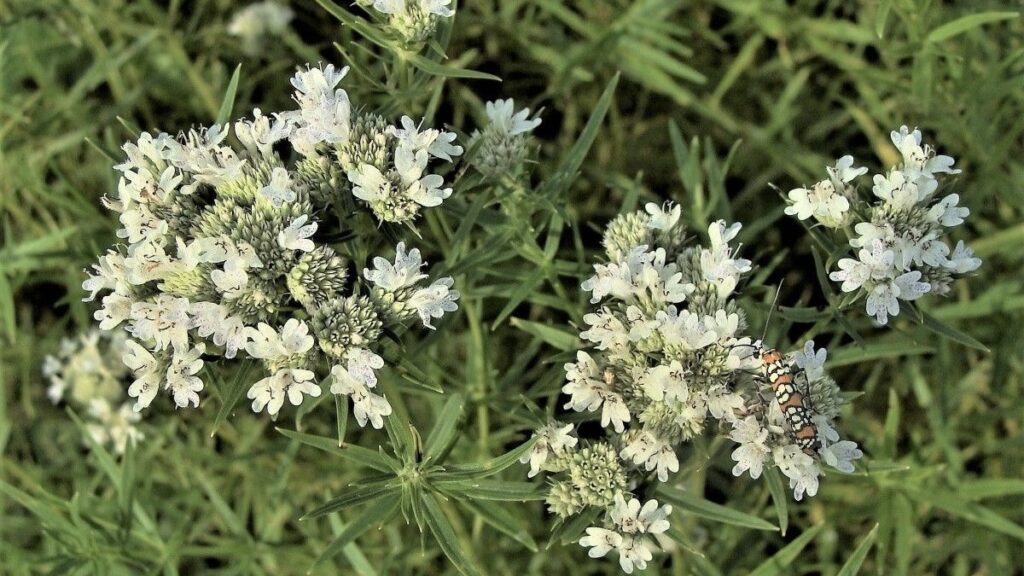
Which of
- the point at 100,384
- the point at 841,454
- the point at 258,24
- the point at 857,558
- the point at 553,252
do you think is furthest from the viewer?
the point at 258,24

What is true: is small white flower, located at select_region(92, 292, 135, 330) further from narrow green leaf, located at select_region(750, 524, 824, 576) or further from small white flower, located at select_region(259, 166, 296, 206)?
narrow green leaf, located at select_region(750, 524, 824, 576)

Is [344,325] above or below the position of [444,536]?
above

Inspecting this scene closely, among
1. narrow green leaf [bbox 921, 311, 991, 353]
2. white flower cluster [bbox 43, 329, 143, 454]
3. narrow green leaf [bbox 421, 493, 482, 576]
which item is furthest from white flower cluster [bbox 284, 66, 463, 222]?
white flower cluster [bbox 43, 329, 143, 454]

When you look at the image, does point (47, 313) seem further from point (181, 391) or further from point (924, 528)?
point (924, 528)

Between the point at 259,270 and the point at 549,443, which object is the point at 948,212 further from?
the point at 259,270

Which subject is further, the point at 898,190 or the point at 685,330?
the point at 898,190

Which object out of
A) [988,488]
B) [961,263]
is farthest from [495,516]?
[988,488]
